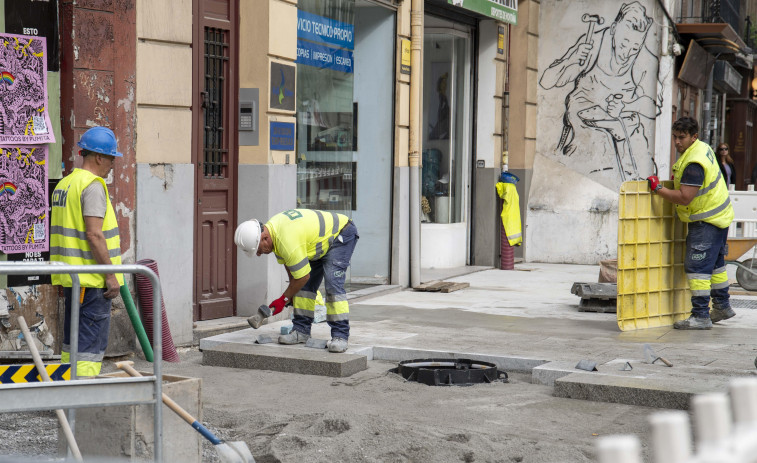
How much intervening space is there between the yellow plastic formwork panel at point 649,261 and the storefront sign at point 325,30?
388 centimetres

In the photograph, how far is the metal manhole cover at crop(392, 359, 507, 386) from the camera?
7.17 m

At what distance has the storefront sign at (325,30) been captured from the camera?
35.0 ft

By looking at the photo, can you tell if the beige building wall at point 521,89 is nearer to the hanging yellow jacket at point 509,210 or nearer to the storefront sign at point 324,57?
the hanging yellow jacket at point 509,210

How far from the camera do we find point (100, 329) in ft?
19.3

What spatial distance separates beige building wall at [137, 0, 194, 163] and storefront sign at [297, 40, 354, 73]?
2.35m

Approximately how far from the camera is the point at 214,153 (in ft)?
30.5

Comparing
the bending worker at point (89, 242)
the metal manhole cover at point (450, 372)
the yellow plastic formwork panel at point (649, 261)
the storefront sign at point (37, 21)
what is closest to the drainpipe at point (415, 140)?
the yellow plastic formwork panel at point (649, 261)

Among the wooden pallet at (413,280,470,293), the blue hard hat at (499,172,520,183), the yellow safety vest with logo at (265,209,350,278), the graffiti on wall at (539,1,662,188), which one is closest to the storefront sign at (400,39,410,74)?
the wooden pallet at (413,280,470,293)

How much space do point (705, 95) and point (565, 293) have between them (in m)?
10.8

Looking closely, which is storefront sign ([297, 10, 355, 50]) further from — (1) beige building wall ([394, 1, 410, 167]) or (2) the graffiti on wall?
(2) the graffiti on wall

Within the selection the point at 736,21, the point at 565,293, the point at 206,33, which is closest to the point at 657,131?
the point at 565,293

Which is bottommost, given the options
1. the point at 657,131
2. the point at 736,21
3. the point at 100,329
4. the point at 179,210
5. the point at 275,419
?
the point at 275,419

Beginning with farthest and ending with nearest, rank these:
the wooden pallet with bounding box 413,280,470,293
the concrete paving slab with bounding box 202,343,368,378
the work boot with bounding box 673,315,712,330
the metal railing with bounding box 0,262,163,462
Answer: the wooden pallet with bounding box 413,280,470,293 → the work boot with bounding box 673,315,712,330 → the concrete paving slab with bounding box 202,343,368,378 → the metal railing with bounding box 0,262,163,462

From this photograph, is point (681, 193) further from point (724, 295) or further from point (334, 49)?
point (334, 49)
